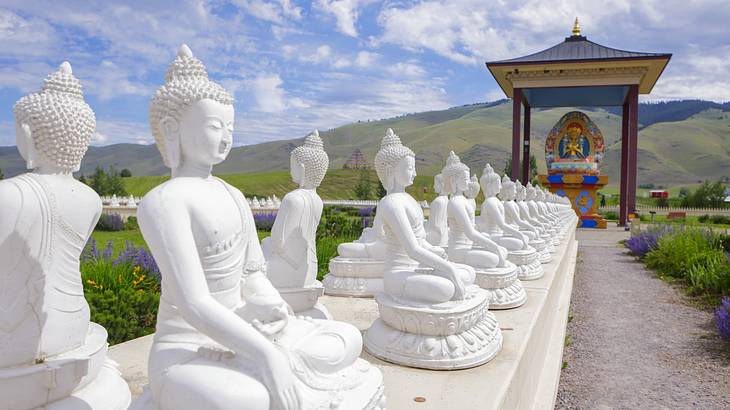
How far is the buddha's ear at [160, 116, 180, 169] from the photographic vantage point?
83.4 inches

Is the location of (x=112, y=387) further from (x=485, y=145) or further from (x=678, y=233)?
(x=485, y=145)

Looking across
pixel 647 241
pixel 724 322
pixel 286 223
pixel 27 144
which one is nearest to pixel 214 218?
pixel 27 144

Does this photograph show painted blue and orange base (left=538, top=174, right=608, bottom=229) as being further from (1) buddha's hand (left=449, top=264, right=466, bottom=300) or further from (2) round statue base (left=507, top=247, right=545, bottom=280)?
(1) buddha's hand (left=449, top=264, right=466, bottom=300)

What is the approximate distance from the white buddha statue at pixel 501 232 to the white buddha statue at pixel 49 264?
4.50m

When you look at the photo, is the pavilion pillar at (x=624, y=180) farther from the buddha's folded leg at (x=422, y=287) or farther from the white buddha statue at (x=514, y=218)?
the buddha's folded leg at (x=422, y=287)

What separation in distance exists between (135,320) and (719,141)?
135288 millimetres

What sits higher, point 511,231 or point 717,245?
point 511,231

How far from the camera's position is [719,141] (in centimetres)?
11356

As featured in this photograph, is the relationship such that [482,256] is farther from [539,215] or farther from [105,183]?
[105,183]

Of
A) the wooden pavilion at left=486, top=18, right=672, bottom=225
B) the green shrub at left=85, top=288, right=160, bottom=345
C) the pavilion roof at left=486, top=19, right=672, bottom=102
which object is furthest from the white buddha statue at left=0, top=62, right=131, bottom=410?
the pavilion roof at left=486, top=19, right=672, bottom=102

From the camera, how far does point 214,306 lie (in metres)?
1.89

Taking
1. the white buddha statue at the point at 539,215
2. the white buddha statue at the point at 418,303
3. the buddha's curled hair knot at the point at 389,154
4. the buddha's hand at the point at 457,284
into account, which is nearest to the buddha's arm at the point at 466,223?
the white buddha statue at the point at 418,303

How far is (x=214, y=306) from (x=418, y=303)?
186cm

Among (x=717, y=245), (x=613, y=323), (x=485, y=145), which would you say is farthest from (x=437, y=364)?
(x=485, y=145)
